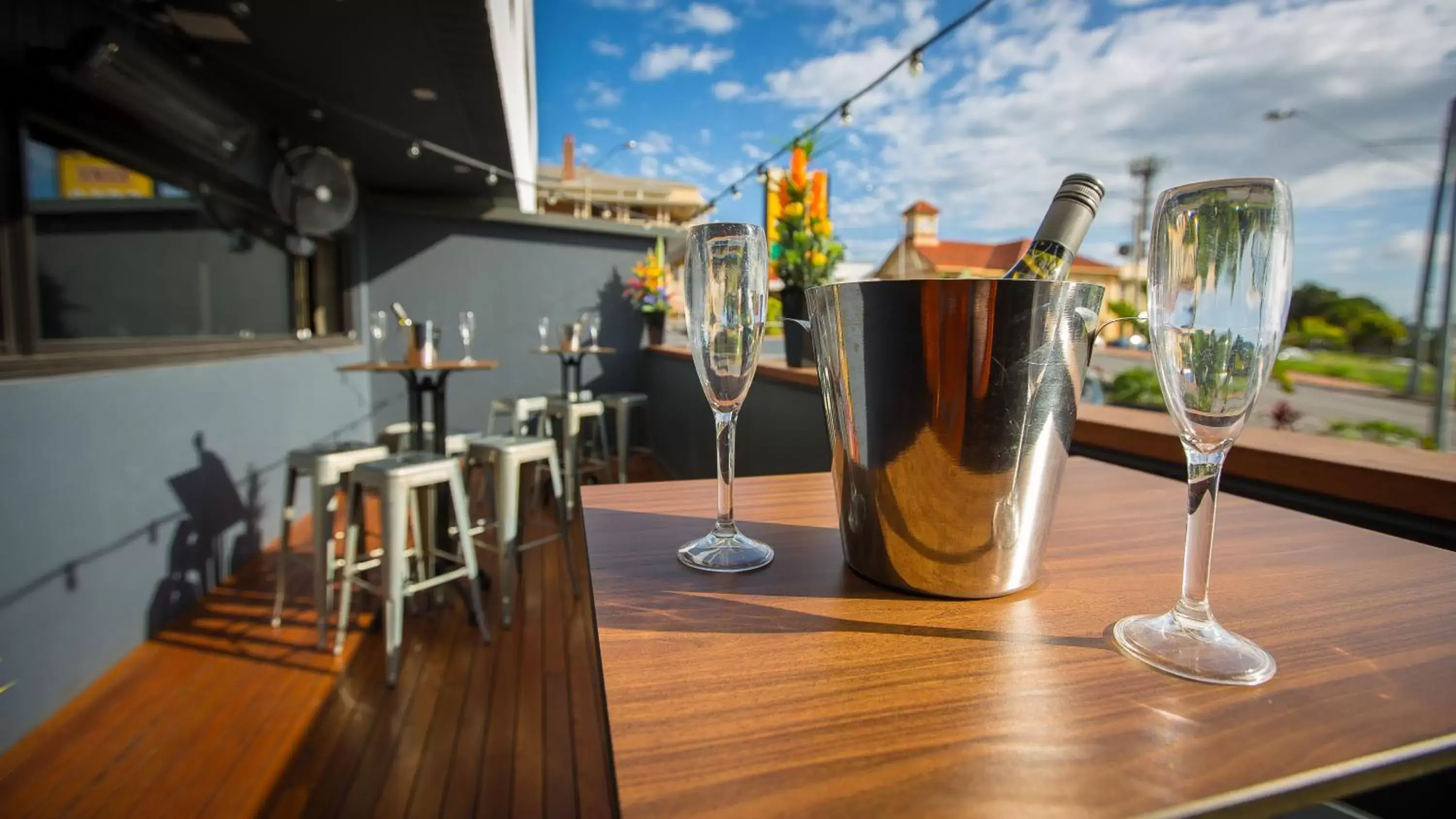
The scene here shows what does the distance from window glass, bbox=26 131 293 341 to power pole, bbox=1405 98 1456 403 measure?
765cm

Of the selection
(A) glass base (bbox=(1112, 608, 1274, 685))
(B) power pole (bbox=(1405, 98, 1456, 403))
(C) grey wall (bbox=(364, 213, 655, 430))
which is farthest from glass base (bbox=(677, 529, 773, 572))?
(B) power pole (bbox=(1405, 98, 1456, 403))

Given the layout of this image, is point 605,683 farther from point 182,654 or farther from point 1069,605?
point 182,654

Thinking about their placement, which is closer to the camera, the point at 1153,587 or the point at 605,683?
the point at 605,683

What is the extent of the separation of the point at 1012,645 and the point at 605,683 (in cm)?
24

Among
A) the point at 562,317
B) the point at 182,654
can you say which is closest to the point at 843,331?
the point at 182,654

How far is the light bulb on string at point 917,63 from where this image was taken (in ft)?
9.25

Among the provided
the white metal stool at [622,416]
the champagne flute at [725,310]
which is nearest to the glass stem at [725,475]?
the champagne flute at [725,310]

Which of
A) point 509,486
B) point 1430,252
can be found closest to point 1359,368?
point 1430,252

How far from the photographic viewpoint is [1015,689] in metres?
0.34

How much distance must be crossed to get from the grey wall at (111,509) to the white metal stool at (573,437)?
1596 millimetres

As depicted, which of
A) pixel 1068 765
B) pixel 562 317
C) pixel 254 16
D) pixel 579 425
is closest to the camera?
pixel 1068 765

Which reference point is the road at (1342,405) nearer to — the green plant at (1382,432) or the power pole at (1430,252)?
the power pole at (1430,252)

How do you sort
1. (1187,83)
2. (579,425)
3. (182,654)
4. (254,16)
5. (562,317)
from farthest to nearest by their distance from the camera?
1. (1187,83)
2. (562,317)
3. (579,425)
4. (254,16)
5. (182,654)

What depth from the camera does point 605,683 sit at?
34cm
